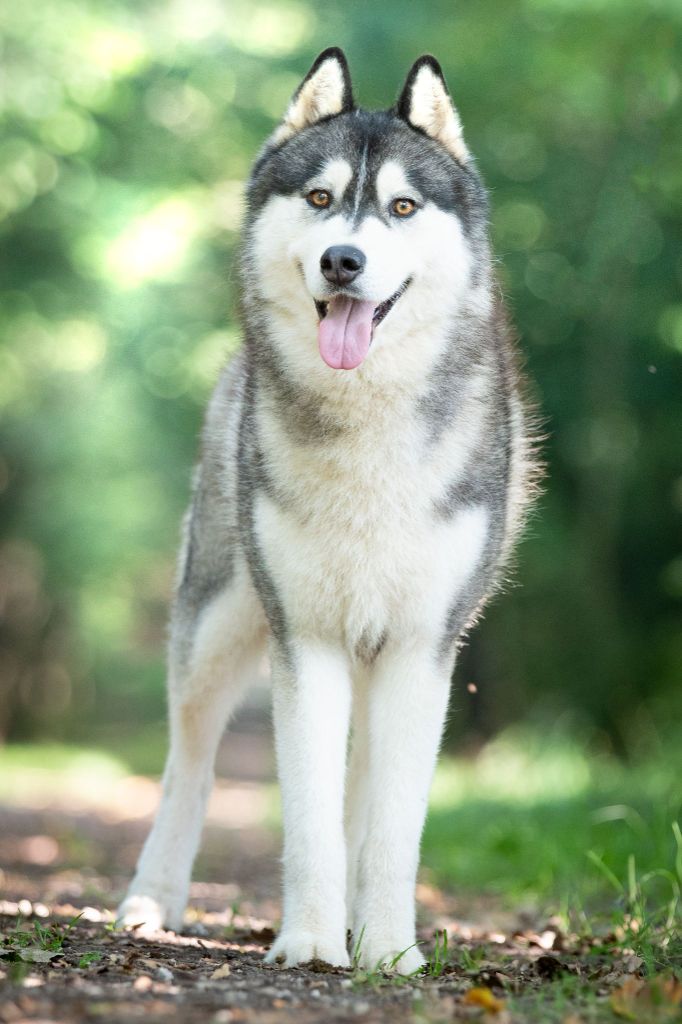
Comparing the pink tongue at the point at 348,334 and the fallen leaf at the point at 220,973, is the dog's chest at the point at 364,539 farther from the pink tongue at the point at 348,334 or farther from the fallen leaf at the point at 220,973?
the fallen leaf at the point at 220,973

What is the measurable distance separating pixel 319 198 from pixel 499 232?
14.0ft

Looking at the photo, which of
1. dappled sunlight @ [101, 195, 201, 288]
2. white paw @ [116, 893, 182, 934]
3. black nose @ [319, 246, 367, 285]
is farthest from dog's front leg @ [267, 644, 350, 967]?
dappled sunlight @ [101, 195, 201, 288]

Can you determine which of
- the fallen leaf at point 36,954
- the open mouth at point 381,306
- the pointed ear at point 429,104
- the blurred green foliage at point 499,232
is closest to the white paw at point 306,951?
the fallen leaf at point 36,954

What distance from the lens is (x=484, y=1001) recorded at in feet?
9.78

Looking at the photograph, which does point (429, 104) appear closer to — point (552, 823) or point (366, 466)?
point (366, 466)

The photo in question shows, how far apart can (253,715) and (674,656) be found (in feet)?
53.9

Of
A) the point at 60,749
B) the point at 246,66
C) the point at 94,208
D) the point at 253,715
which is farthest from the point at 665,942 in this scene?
the point at 253,715

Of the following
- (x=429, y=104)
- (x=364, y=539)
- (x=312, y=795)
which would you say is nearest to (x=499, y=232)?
(x=429, y=104)

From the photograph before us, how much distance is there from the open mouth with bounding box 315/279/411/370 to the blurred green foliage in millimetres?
3883

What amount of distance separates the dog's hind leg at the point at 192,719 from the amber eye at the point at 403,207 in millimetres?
1361

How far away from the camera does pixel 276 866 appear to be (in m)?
7.63

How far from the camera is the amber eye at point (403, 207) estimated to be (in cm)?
384

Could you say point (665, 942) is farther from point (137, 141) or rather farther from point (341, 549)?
point (137, 141)

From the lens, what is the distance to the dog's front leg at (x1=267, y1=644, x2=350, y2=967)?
3641 millimetres
